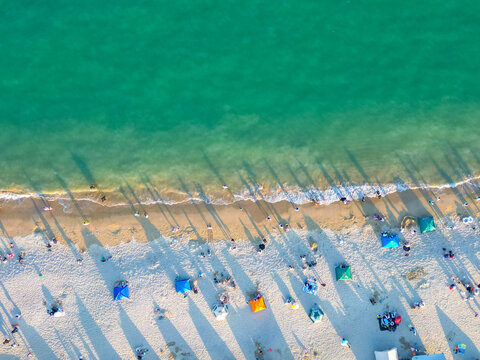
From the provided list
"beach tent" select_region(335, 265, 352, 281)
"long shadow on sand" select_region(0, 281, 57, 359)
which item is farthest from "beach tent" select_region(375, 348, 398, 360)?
"long shadow on sand" select_region(0, 281, 57, 359)

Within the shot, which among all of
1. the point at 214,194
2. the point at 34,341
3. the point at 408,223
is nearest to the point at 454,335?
the point at 408,223

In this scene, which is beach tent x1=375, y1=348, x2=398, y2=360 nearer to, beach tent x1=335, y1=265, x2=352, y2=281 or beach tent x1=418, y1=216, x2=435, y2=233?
beach tent x1=335, y1=265, x2=352, y2=281

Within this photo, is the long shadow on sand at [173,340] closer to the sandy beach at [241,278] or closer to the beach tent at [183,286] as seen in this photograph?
the sandy beach at [241,278]

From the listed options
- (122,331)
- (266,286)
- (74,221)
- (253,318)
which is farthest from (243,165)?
(122,331)

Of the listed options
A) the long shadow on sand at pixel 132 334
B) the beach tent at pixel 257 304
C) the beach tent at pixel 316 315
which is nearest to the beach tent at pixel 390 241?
the beach tent at pixel 316 315

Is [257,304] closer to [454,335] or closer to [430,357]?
[430,357]

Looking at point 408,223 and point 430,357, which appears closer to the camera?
point 430,357

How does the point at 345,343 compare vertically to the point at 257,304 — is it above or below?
below
